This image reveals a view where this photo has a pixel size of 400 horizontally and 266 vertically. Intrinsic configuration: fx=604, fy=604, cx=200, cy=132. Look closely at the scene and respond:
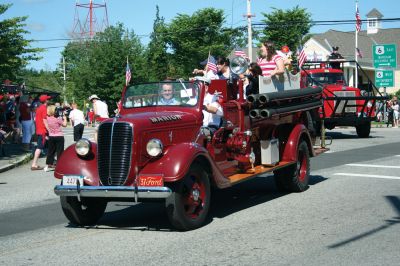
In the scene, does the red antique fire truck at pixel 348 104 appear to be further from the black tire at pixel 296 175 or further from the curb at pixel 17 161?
the black tire at pixel 296 175

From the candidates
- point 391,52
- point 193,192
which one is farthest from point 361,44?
point 193,192

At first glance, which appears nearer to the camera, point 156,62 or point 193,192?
point 193,192

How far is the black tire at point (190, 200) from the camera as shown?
738 cm

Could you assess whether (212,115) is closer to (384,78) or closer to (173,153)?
(173,153)

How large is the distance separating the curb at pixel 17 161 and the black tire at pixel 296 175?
8.30m

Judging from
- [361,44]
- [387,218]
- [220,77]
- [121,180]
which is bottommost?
[387,218]

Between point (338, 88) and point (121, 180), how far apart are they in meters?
16.7

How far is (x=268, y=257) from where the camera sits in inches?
245

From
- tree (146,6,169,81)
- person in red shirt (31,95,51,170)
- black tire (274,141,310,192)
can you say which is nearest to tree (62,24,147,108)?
tree (146,6,169,81)

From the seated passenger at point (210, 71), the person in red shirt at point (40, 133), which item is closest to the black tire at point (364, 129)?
the person in red shirt at point (40, 133)

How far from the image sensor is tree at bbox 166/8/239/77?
5394cm

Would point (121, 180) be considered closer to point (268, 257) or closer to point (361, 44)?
point (268, 257)

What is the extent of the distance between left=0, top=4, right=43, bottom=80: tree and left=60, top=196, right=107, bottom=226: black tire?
60.7 ft

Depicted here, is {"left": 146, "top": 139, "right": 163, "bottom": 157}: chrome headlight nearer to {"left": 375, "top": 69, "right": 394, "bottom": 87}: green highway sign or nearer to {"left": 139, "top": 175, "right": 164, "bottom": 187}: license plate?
{"left": 139, "top": 175, "right": 164, "bottom": 187}: license plate
